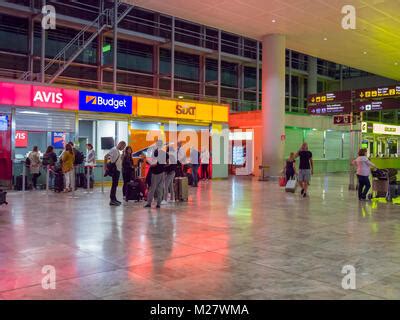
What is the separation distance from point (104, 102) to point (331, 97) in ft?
30.4

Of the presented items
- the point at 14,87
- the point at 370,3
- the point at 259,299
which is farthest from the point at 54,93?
the point at 259,299

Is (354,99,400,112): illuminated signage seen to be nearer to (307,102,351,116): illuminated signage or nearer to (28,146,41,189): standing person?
(307,102,351,116): illuminated signage

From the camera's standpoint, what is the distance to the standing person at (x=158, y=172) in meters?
10.5

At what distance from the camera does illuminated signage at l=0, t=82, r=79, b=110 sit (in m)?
14.7

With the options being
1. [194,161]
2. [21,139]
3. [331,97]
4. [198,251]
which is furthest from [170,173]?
[331,97]

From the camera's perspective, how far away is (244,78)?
31188mm

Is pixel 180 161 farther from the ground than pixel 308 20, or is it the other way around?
pixel 308 20

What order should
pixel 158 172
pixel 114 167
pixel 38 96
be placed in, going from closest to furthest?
pixel 158 172
pixel 114 167
pixel 38 96

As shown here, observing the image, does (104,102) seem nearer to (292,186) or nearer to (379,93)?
(292,186)

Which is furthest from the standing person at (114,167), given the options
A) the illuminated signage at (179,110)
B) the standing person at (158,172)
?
the illuminated signage at (179,110)

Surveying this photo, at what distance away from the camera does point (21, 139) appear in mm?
16375

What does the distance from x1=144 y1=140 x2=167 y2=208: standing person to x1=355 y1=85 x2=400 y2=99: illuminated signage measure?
365 inches
